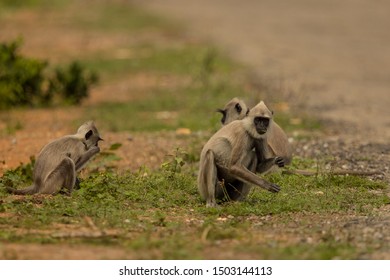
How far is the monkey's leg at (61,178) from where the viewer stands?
940 centimetres

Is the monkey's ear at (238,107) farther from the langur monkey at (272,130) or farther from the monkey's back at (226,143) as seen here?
the monkey's back at (226,143)

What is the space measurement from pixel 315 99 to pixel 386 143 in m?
4.39

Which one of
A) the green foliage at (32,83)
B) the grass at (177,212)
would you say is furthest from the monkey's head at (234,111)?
the green foliage at (32,83)

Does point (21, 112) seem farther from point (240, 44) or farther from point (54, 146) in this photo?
point (240, 44)

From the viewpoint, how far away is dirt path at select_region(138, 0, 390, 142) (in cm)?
1691

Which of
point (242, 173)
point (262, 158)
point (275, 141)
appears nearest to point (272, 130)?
point (275, 141)

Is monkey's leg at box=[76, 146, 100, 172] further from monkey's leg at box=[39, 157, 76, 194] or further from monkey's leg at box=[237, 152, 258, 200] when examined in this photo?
monkey's leg at box=[237, 152, 258, 200]

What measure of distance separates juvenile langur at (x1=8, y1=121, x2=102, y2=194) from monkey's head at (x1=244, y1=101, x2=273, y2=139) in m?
1.70

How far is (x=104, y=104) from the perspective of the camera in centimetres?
1738

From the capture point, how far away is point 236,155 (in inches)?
360

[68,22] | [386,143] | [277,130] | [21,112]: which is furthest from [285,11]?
[277,130]

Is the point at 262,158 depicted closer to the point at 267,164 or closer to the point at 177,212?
the point at 267,164

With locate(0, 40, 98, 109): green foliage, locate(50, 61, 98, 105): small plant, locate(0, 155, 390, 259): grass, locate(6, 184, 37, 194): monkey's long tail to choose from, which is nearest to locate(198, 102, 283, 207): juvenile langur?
locate(0, 155, 390, 259): grass

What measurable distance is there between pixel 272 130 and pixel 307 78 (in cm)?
929
